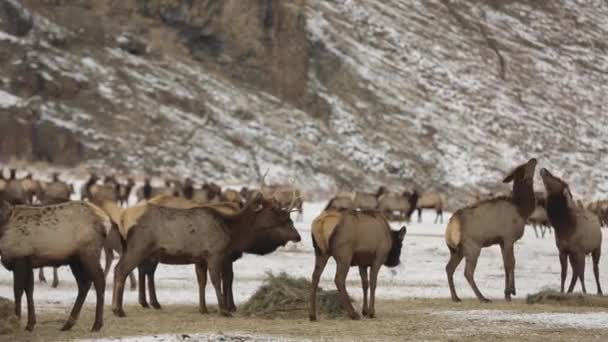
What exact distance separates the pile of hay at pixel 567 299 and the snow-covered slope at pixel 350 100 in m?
42.5

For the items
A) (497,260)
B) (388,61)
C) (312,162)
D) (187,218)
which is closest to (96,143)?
(312,162)

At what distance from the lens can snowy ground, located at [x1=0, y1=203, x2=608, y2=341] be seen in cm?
1822

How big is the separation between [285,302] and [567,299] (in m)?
4.87

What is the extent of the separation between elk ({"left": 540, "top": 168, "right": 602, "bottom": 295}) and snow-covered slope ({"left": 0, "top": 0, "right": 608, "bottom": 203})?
40.5 metres

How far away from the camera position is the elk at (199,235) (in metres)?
17.1

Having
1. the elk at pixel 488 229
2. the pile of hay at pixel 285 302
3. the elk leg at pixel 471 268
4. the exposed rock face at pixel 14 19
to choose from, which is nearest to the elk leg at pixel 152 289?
the pile of hay at pixel 285 302

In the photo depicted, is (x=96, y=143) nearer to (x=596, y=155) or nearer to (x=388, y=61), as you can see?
(x=388, y=61)

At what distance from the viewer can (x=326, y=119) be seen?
232 feet

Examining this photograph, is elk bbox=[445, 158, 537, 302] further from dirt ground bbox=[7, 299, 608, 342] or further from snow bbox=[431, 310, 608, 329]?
snow bbox=[431, 310, 608, 329]

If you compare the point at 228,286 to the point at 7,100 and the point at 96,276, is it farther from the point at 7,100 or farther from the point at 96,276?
the point at 7,100

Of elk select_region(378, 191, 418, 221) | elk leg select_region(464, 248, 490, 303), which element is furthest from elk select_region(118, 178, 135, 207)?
elk leg select_region(464, 248, 490, 303)

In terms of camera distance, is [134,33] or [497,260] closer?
[497,260]

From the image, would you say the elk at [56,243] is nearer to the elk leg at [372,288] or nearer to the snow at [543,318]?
the elk leg at [372,288]

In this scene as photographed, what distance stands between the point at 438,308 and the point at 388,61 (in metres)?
59.4
